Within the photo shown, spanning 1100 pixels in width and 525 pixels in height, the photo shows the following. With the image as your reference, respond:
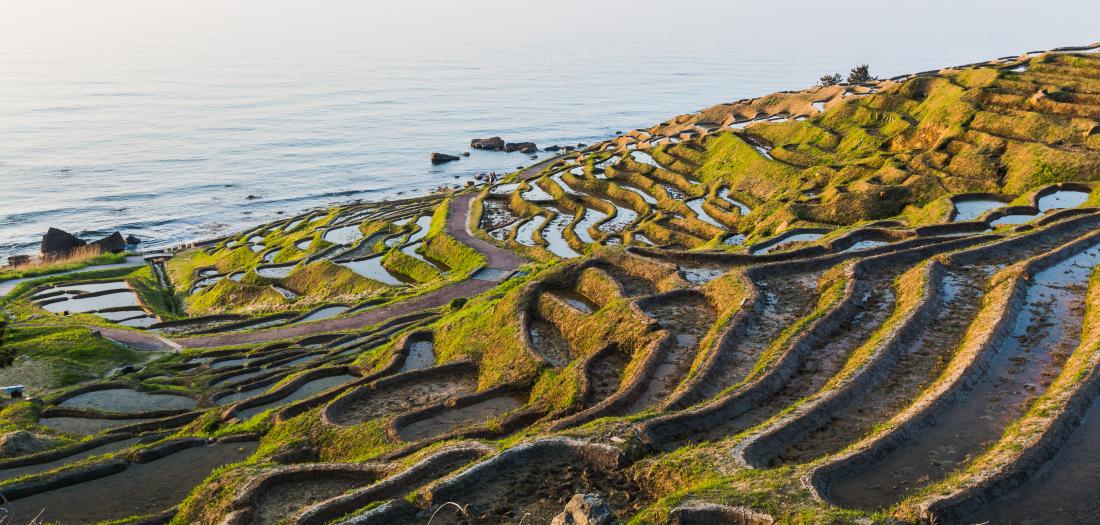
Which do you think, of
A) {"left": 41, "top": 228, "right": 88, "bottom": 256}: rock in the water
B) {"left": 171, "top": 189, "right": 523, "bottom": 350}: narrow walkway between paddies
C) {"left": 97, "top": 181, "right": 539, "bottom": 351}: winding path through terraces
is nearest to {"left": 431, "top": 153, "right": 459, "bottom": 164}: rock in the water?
{"left": 41, "top": 228, "right": 88, "bottom": 256}: rock in the water

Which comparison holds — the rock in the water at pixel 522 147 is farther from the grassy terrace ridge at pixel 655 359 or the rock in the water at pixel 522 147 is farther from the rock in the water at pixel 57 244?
the rock in the water at pixel 57 244

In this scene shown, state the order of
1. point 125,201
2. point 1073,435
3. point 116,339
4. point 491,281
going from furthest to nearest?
point 125,201 < point 491,281 < point 116,339 < point 1073,435

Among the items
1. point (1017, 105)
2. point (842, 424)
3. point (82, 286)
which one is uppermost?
point (1017, 105)

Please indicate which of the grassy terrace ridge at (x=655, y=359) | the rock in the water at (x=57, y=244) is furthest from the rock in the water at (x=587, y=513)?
the rock in the water at (x=57, y=244)

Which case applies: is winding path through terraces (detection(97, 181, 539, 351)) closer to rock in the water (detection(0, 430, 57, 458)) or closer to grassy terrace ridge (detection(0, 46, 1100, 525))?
grassy terrace ridge (detection(0, 46, 1100, 525))

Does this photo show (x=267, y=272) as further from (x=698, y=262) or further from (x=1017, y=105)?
(x=1017, y=105)

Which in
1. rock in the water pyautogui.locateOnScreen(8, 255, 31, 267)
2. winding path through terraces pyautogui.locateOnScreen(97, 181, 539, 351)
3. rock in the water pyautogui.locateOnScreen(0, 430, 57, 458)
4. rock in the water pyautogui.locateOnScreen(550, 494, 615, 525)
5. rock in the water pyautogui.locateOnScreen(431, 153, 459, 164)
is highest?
rock in the water pyautogui.locateOnScreen(550, 494, 615, 525)

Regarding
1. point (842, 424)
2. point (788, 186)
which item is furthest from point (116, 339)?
point (788, 186)
